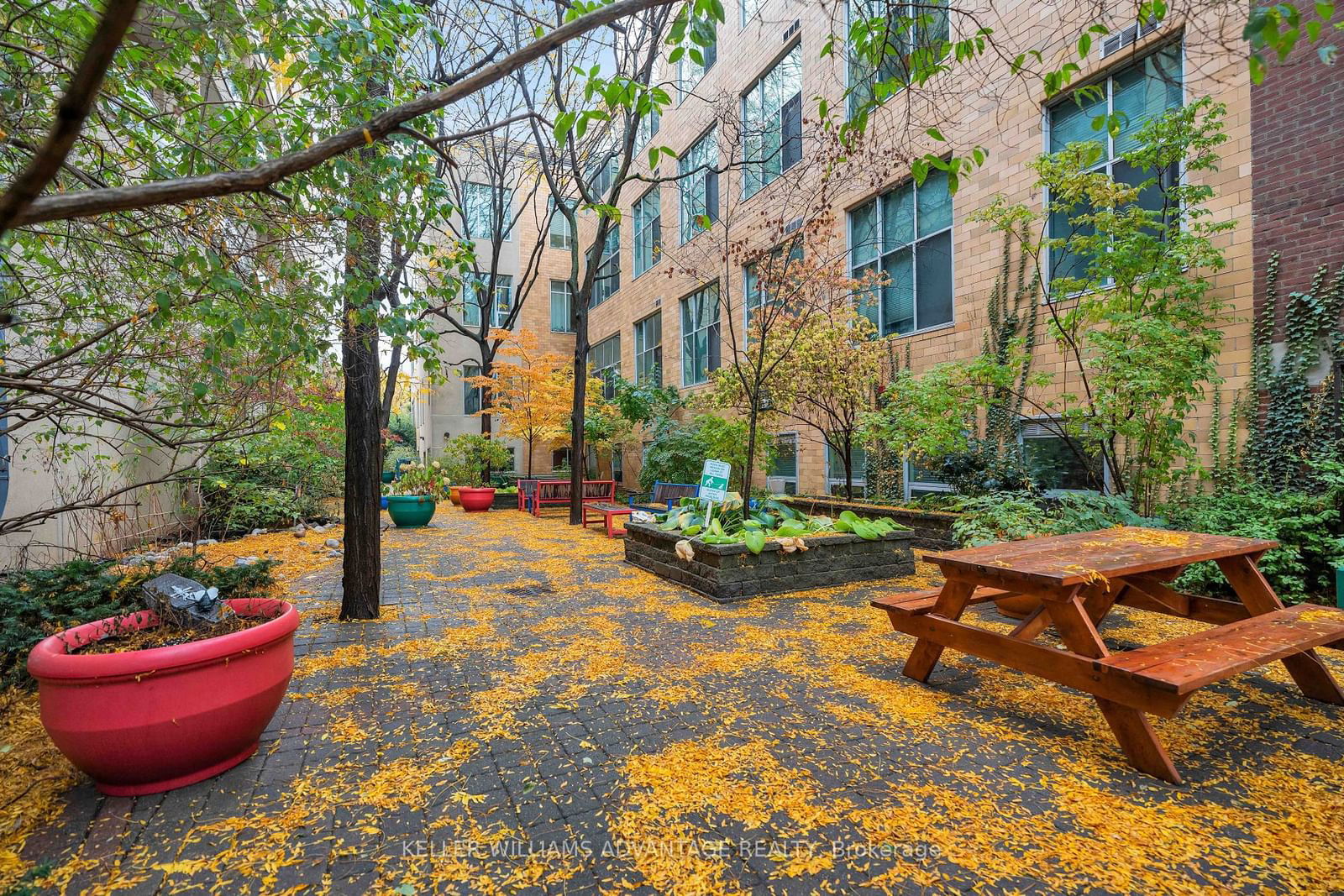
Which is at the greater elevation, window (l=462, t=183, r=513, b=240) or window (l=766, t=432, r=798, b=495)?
window (l=462, t=183, r=513, b=240)

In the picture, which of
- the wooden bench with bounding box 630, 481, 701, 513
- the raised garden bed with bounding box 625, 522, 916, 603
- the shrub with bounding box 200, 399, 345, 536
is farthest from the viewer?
the wooden bench with bounding box 630, 481, 701, 513

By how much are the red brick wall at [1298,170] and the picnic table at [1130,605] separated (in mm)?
3653

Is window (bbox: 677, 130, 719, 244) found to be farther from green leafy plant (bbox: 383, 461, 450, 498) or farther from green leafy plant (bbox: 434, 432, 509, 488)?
green leafy plant (bbox: 383, 461, 450, 498)

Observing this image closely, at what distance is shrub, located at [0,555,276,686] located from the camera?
343 centimetres

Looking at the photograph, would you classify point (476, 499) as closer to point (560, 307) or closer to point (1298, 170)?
point (560, 307)

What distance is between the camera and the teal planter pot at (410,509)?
37.5 feet

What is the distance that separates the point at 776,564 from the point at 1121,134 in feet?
18.4

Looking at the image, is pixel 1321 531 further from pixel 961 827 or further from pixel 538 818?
pixel 538 818

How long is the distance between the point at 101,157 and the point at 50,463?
3992 mm

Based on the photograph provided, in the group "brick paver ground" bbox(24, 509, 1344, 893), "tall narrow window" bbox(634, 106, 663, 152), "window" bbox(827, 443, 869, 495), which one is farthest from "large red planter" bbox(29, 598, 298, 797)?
"tall narrow window" bbox(634, 106, 663, 152)

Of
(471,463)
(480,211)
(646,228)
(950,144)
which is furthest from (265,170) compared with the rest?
(480,211)

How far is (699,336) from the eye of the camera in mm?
15625

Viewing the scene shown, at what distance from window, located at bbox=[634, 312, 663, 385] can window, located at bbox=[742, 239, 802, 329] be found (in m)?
4.22

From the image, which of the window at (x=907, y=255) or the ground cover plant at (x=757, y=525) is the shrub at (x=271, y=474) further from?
the window at (x=907, y=255)
